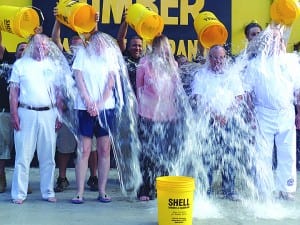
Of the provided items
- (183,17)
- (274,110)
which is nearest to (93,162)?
(274,110)

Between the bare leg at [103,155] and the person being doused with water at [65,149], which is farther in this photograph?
the person being doused with water at [65,149]

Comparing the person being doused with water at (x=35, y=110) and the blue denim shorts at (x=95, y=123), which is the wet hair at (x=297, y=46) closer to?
the blue denim shorts at (x=95, y=123)

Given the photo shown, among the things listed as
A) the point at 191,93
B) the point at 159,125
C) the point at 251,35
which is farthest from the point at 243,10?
the point at 159,125

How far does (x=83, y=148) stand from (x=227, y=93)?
157 cm

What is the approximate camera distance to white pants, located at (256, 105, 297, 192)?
620cm

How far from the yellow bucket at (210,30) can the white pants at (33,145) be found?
1.91 meters

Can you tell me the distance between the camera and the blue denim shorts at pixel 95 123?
5.86 metres

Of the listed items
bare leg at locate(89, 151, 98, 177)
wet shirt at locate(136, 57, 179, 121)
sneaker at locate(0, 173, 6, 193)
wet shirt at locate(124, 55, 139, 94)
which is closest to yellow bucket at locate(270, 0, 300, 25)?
wet shirt at locate(136, 57, 179, 121)

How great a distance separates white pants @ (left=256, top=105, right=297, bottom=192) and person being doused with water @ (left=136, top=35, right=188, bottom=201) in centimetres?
83

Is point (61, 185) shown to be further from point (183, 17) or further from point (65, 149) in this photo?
point (183, 17)

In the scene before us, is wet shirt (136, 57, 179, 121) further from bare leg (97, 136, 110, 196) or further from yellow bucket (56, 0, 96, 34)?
yellow bucket (56, 0, 96, 34)

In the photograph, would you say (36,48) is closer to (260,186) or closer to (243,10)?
(260,186)

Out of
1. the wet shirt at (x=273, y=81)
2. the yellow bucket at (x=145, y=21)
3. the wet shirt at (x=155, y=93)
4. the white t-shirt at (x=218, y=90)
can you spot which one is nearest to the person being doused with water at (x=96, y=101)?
the wet shirt at (x=155, y=93)

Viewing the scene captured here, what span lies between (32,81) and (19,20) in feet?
2.32
